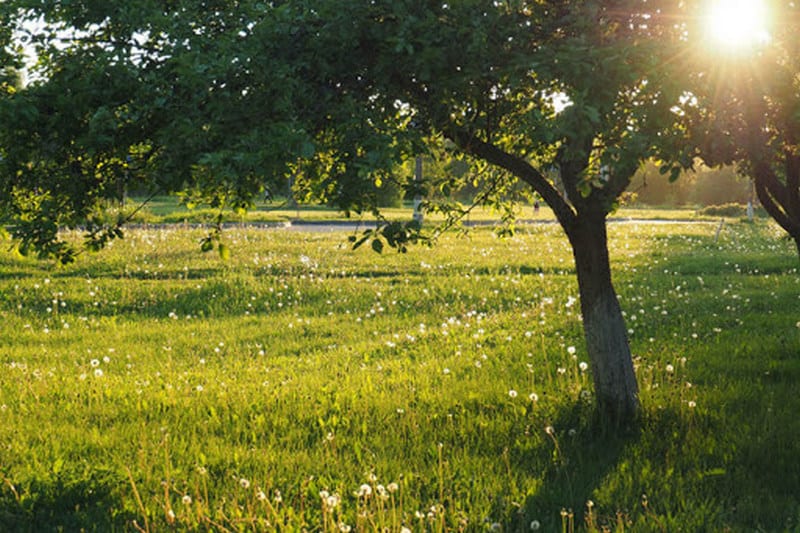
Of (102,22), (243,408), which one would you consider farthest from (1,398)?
(102,22)

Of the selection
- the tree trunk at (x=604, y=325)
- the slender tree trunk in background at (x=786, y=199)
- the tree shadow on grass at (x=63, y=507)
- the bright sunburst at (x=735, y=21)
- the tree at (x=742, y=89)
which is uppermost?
the bright sunburst at (x=735, y=21)

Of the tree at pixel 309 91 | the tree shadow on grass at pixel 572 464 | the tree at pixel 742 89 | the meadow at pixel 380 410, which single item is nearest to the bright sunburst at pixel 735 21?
the tree at pixel 742 89

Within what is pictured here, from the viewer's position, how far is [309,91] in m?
5.05

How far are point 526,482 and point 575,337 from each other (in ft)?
19.2

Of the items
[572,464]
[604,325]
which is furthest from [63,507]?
[604,325]

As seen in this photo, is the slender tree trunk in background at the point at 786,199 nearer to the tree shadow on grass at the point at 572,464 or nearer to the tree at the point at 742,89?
the tree at the point at 742,89

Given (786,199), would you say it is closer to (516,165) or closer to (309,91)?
(516,165)

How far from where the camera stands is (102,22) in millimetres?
5648

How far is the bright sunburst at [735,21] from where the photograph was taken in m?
4.93

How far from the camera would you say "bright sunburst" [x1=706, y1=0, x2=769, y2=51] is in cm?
493

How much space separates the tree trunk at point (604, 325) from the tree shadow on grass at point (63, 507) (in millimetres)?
4506

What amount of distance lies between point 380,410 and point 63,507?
319cm

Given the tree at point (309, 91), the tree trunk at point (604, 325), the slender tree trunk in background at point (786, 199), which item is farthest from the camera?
the slender tree trunk in background at point (786, 199)

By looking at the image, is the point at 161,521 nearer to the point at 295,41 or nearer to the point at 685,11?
the point at 295,41
